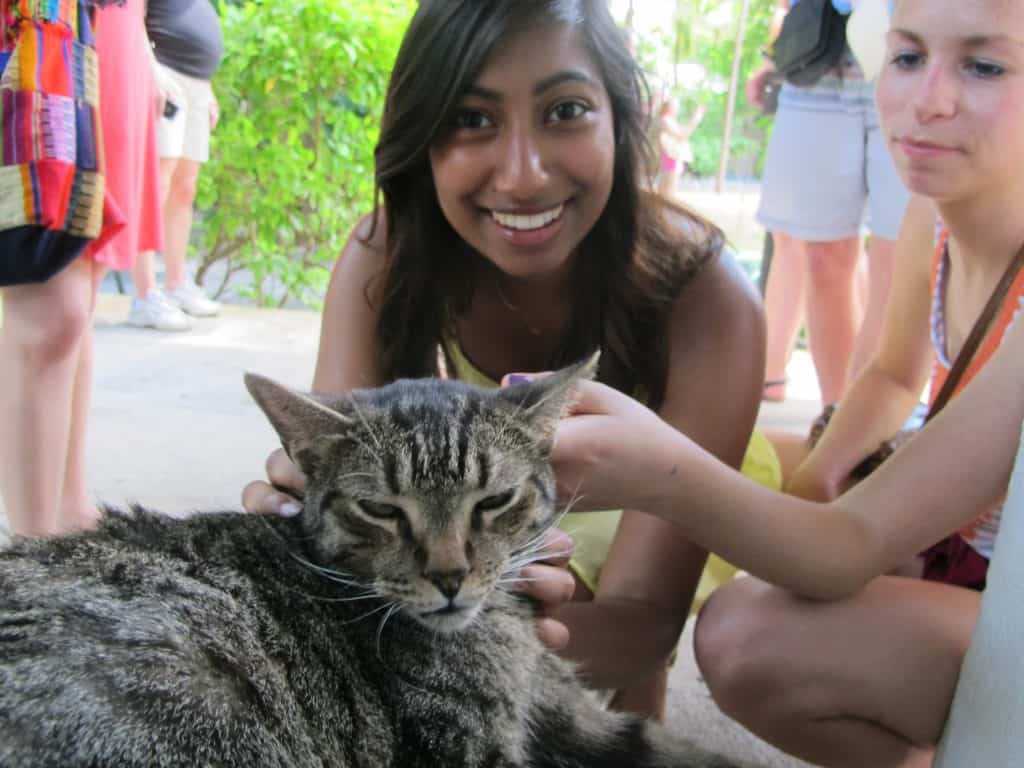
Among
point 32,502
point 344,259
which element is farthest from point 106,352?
point 344,259

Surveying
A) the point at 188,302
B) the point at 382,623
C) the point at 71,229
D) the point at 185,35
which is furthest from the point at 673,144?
the point at 382,623

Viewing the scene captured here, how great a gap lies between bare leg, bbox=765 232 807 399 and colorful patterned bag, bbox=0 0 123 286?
2749 millimetres

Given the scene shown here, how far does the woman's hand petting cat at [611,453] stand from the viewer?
1.29 metres

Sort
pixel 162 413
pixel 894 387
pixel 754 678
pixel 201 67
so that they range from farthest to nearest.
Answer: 1. pixel 201 67
2. pixel 162 413
3. pixel 894 387
4. pixel 754 678

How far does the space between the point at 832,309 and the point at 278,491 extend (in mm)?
2661

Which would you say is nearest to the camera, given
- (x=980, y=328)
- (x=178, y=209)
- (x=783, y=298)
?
(x=980, y=328)

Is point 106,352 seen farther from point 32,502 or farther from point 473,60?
point 473,60

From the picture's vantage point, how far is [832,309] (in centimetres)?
346

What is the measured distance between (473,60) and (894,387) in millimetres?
1209

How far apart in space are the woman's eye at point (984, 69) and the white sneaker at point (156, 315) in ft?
14.9

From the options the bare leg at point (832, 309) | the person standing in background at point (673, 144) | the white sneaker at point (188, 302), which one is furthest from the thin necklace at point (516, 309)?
the white sneaker at point (188, 302)

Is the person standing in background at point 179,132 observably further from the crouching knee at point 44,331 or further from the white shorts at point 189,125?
the crouching knee at point 44,331

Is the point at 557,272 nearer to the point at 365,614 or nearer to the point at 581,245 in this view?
the point at 581,245

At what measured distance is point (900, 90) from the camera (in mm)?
1496
